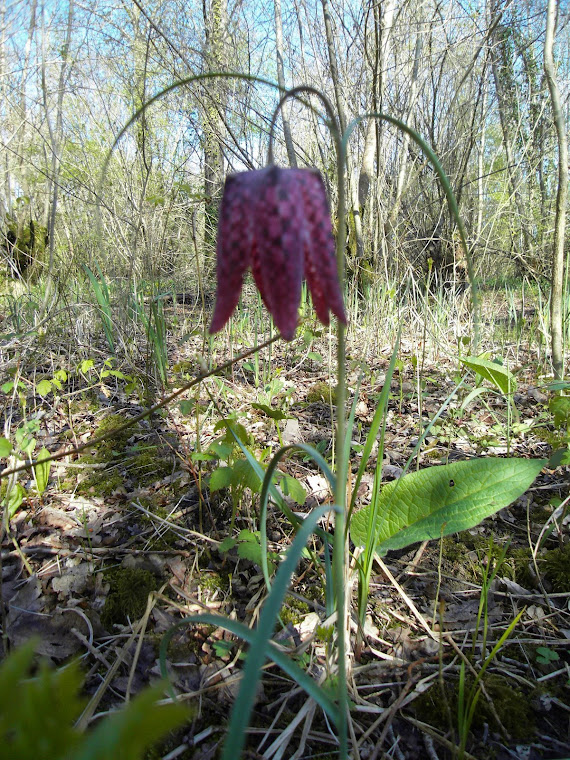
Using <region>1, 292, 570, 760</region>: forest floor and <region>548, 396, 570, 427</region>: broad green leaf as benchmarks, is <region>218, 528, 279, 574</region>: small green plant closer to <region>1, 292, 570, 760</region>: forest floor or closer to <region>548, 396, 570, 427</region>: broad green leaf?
<region>1, 292, 570, 760</region>: forest floor

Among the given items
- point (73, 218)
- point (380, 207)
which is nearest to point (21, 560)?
point (380, 207)

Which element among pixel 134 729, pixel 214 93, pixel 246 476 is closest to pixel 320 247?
pixel 134 729

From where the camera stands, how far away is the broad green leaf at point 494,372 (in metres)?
1.63

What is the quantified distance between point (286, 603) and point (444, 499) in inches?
18.4

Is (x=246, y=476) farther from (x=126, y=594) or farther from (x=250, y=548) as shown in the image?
(x=126, y=594)

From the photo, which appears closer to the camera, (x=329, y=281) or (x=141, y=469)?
(x=329, y=281)

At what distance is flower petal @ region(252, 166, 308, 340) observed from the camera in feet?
1.86

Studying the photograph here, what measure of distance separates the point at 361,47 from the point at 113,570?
3940 mm

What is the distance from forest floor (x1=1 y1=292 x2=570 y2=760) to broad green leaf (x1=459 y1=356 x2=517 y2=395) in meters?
0.17

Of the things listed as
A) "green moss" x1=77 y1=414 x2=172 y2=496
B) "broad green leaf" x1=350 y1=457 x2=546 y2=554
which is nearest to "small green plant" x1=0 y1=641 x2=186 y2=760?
"broad green leaf" x1=350 y1=457 x2=546 y2=554

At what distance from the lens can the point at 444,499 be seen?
1.15 m

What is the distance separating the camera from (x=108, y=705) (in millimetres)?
921

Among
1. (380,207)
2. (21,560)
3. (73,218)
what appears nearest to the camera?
(21,560)

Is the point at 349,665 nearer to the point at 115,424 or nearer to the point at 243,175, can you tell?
the point at 243,175
